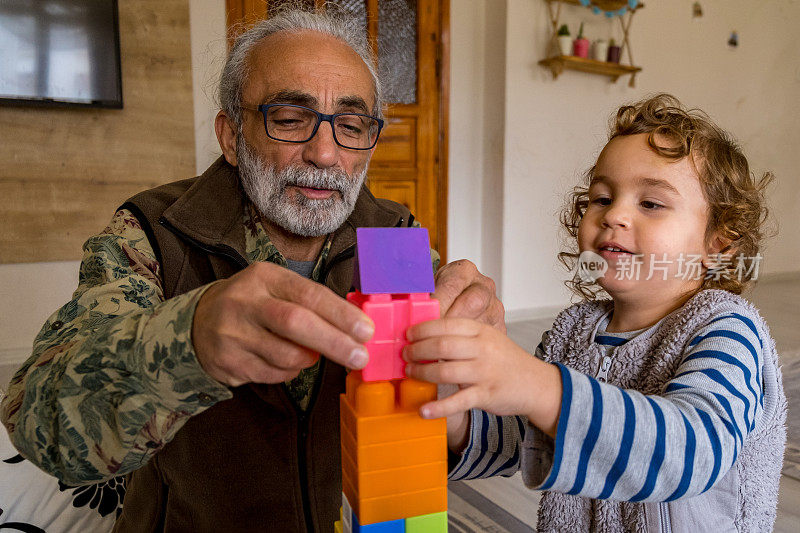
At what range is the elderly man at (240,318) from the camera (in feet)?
1.93

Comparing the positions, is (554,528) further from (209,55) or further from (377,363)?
(209,55)

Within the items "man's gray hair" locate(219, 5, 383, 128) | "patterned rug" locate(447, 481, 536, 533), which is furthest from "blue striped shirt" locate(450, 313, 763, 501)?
"patterned rug" locate(447, 481, 536, 533)

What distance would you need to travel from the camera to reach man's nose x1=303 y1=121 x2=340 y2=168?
127cm

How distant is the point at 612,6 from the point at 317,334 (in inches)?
179

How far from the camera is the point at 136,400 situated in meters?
0.66

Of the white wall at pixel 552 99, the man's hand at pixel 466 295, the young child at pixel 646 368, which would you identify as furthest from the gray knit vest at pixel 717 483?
the white wall at pixel 552 99

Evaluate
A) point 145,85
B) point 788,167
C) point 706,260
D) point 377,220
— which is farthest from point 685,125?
Answer: point 788,167

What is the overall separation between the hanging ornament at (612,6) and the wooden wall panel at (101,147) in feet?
9.59

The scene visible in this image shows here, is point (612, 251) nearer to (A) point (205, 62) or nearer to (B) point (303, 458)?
(B) point (303, 458)

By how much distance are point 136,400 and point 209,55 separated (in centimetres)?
309

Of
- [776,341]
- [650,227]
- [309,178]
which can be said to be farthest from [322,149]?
[776,341]

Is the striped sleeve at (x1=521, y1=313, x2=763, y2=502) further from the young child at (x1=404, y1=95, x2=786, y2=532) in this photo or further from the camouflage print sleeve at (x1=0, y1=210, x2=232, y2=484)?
the camouflage print sleeve at (x1=0, y1=210, x2=232, y2=484)

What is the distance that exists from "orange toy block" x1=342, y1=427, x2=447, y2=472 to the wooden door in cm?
344

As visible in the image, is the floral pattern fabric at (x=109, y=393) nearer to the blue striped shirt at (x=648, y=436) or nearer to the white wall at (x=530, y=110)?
the blue striped shirt at (x=648, y=436)
